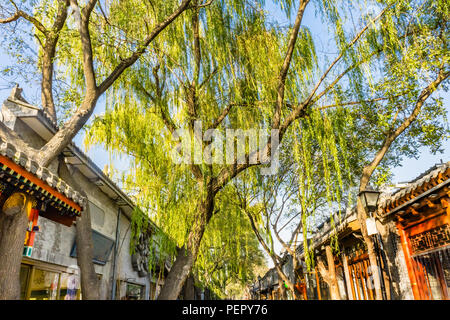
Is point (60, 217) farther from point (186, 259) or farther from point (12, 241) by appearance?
point (186, 259)

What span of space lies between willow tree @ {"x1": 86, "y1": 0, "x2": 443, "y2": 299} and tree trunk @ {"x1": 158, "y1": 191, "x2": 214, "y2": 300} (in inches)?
0.6

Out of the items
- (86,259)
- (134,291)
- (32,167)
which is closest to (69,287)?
(86,259)

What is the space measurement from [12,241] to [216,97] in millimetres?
3844

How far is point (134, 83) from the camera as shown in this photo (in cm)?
589

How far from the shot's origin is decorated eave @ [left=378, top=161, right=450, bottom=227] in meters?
4.92

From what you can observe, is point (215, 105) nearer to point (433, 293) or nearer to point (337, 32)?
point (337, 32)

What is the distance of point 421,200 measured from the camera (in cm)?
549

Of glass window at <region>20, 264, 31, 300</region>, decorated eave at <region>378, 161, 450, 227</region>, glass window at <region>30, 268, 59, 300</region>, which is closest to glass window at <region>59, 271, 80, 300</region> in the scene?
glass window at <region>30, 268, 59, 300</region>

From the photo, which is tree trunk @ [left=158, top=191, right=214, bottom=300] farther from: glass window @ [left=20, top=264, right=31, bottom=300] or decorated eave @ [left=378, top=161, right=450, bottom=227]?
decorated eave @ [left=378, top=161, right=450, bottom=227]

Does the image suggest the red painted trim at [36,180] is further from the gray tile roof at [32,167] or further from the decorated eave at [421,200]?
the decorated eave at [421,200]

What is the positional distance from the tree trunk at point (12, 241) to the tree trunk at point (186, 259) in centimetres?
195
